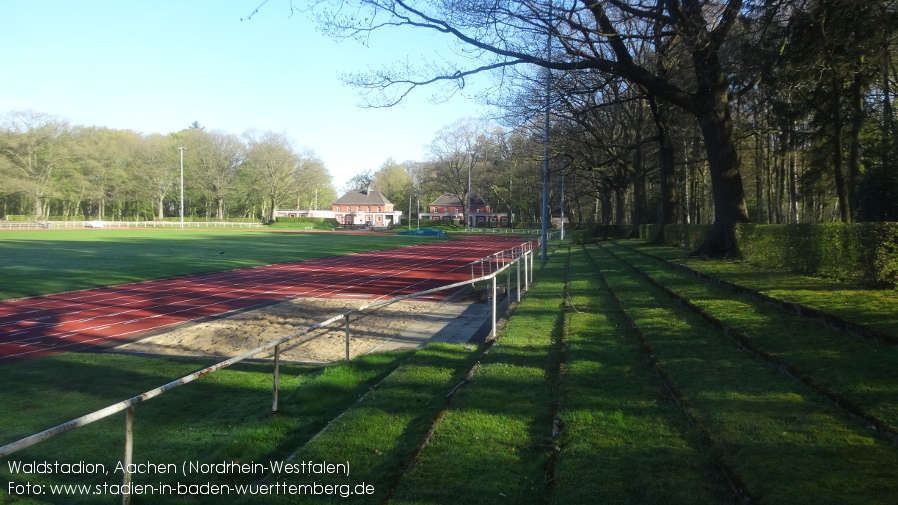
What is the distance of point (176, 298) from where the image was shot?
1864cm

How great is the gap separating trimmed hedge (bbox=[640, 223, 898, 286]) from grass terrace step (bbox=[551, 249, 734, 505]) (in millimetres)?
4661

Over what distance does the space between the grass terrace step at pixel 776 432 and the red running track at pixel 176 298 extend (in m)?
11.4

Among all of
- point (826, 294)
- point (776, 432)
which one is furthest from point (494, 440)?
point (826, 294)

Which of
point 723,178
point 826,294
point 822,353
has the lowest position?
point 822,353

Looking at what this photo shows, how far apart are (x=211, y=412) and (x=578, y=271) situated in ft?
49.8

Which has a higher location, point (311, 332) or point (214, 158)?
point (214, 158)

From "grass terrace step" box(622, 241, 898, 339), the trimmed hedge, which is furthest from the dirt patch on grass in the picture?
the trimmed hedge

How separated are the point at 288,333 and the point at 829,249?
36.4 ft

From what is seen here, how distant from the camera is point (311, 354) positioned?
1109 centimetres

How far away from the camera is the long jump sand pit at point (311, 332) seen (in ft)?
37.6

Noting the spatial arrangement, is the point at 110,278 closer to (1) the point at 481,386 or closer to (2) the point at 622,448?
(1) the point at 481,386

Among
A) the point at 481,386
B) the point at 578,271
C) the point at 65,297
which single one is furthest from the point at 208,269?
the point at 481,386

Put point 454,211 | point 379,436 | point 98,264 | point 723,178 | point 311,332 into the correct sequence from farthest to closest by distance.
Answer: point 454,211 < point 98,264 < point 723,178 < point 311,332 < point 379,436

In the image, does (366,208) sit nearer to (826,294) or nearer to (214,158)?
(214,158)
